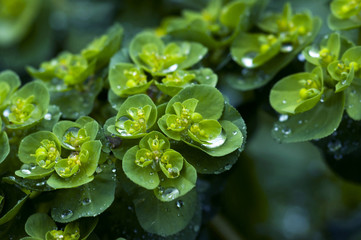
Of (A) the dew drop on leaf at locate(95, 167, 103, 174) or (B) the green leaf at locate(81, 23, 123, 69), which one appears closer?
(A) the dew drop on leaf at locate(95, 167, 103, 174)

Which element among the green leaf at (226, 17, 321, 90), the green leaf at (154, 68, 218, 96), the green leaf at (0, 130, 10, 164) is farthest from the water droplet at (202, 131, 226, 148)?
the green leaf at (0, 130, 10, 164)

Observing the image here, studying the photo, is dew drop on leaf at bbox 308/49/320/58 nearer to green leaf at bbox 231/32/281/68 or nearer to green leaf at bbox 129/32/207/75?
green leaf at bbox 231/32/281/68

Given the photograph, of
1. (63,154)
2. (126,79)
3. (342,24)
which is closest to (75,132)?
(63,154)

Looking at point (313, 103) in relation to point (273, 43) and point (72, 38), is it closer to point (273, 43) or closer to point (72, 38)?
point (273, 43)

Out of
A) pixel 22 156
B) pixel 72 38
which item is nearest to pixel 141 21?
pixel 72 38

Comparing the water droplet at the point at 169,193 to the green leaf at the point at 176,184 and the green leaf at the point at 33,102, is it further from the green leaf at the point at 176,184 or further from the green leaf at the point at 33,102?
the green leaf at the point at 33,102

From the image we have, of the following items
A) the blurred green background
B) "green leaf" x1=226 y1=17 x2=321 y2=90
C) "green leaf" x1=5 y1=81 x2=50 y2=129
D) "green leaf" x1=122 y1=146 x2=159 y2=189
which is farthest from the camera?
the blurred green background

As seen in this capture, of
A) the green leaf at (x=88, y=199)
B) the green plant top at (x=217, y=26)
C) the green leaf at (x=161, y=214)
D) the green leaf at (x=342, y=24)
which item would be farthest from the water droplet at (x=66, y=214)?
the green leaf at (x=342, y=24)
